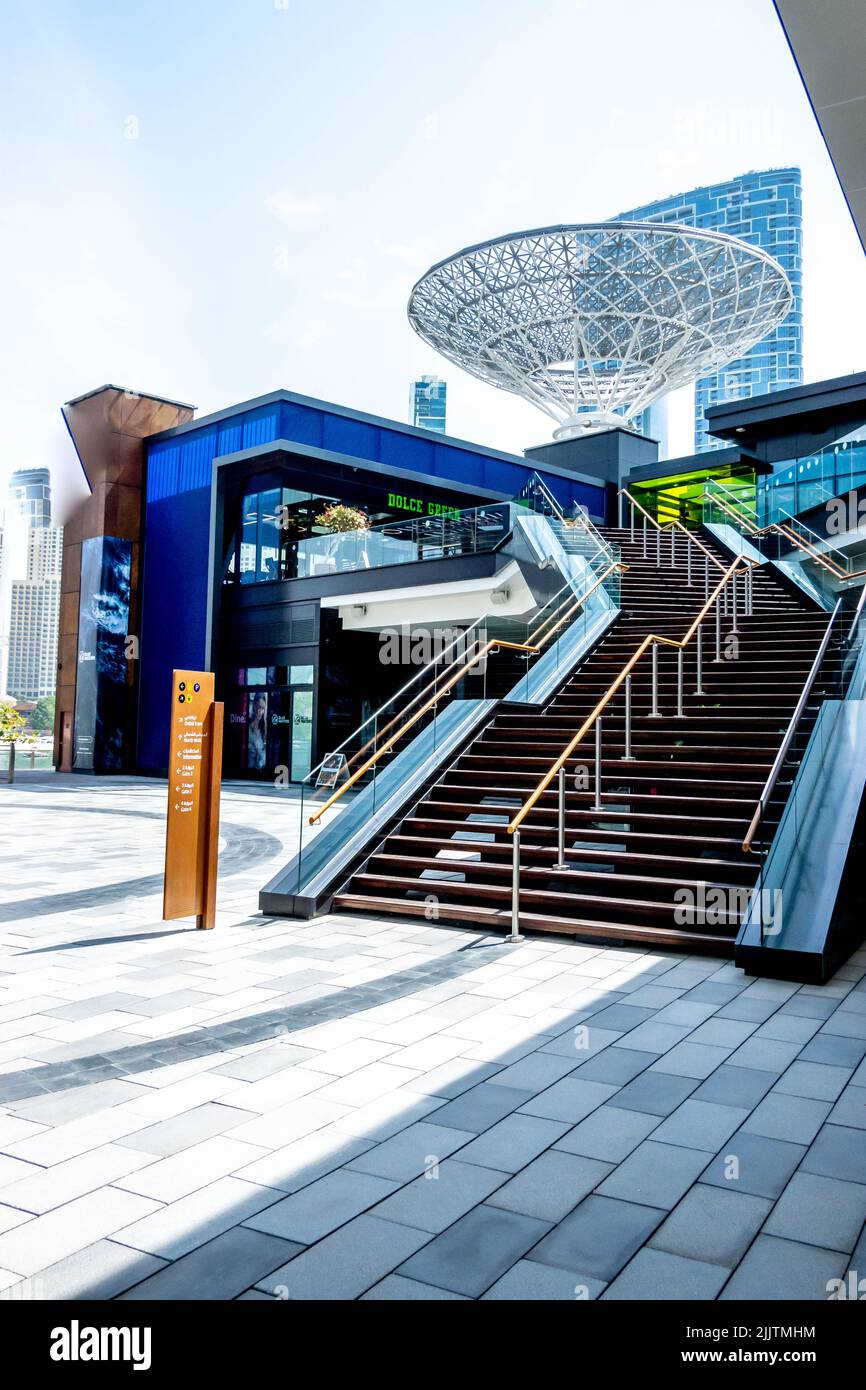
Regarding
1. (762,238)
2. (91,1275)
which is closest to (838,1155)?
(91,1275)

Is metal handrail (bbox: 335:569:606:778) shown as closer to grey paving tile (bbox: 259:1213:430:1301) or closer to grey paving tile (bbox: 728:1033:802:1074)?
grey paving tile (bbox: 728:1033:802:1074)

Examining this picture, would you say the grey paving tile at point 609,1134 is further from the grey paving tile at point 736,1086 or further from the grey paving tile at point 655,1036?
the grey paving tile at point 655,1036

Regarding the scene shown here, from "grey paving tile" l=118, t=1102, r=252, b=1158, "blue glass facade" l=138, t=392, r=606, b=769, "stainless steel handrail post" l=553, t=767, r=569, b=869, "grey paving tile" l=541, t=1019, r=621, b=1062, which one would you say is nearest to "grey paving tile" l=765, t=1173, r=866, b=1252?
"grey paving tile" l=541, t=1019, r=621, b=1062

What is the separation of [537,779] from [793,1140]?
20.8 ft

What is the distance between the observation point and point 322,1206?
329cm

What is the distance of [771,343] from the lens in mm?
165500

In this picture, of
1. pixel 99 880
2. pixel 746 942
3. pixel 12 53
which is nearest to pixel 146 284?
pixel 12 53

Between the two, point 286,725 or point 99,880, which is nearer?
point 99,880

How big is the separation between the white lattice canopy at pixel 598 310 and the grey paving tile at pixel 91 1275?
3463 centimetres

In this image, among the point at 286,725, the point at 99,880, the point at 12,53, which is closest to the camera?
the point at 12,53

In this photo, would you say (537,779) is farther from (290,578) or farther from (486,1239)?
(290,578)

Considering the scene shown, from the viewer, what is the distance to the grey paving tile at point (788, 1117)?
3994 millimetres

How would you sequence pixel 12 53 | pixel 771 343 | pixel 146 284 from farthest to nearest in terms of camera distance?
1. pixel 771 343
2. pixel 146 284
3. pixel 12 53

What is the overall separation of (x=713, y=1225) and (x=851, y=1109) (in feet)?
4.46
